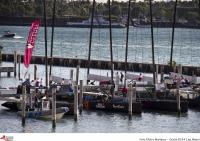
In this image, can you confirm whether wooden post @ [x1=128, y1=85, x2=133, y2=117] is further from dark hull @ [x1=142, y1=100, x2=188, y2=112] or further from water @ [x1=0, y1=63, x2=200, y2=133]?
dark hull @ [x1=142, y1=100, x2=188, y2=112]

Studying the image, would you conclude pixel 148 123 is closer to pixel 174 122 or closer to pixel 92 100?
pixel 174 122

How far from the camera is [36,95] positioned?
59.6m

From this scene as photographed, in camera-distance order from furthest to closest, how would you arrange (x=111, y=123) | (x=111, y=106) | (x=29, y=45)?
(x=29, y=45) < (x=111, y=106) < (x=111, y=123)

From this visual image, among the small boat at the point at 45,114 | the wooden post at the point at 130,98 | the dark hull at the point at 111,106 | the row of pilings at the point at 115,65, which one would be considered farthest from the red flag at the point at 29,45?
the row of pilings at the point at 115,65

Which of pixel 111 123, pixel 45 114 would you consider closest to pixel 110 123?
→ pixel 111 123

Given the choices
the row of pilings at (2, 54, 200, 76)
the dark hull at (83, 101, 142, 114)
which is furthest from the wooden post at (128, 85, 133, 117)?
the row of pilings at (2, 54, 200, 76)

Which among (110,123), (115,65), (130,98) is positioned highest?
(130,98)

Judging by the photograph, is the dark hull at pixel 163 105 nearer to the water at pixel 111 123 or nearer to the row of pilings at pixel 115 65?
the water at pixel 111 123

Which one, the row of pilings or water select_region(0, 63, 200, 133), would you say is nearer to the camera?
water select_region(0, 63, 200, 133)

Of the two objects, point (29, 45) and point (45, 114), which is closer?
point (45, 114)

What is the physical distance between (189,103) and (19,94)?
12.0 meters

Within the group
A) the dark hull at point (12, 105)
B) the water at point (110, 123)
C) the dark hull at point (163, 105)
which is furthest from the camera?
the dark hull at point (163, 105)

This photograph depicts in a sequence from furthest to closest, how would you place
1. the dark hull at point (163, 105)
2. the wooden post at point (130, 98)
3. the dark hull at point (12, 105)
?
the dark hull at point (163, 105), the dark hull at point (12, 105), the wooden post at point (130, 98)

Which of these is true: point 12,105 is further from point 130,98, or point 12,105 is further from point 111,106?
point 130,98
